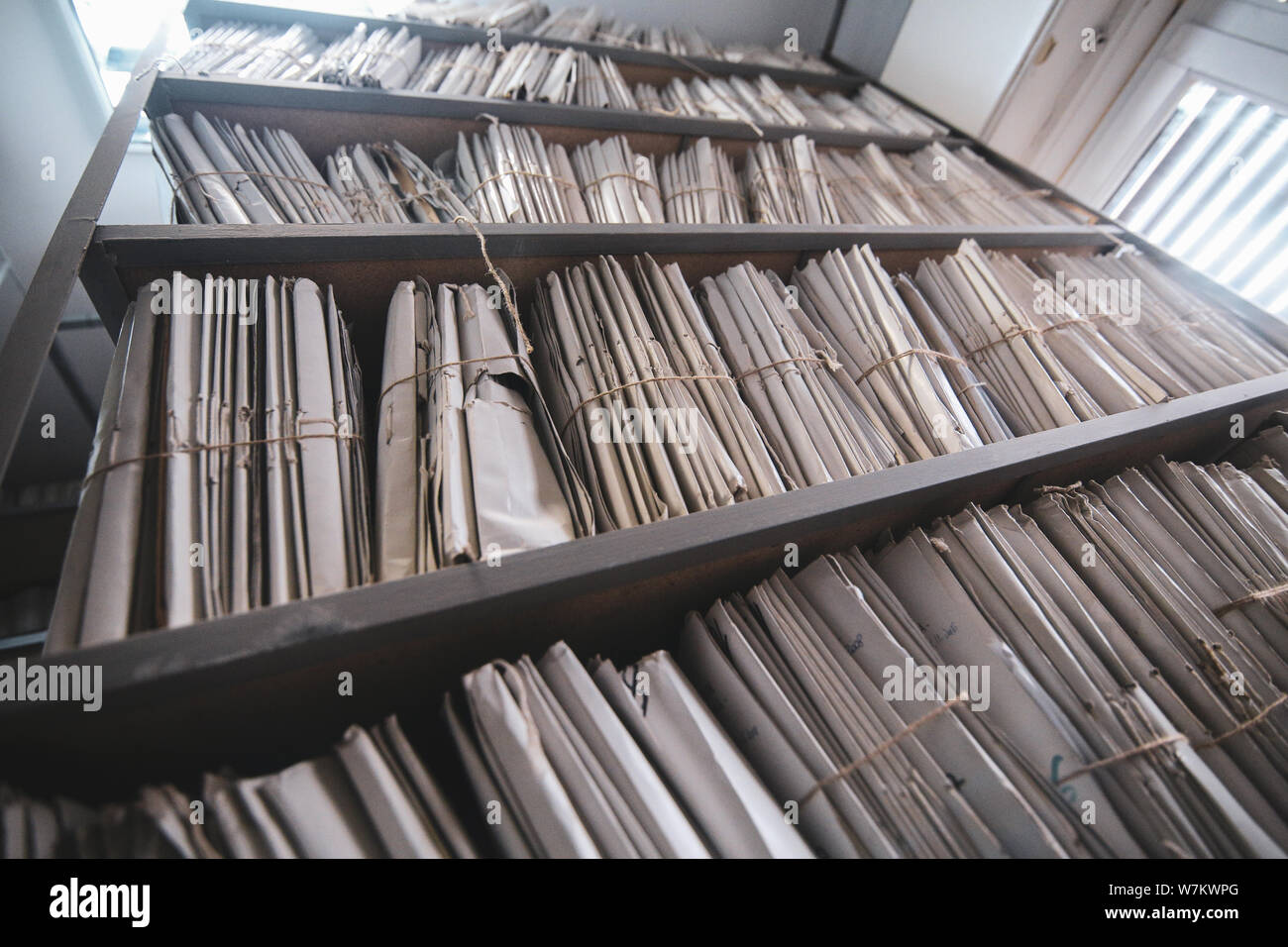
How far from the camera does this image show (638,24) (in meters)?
2.71

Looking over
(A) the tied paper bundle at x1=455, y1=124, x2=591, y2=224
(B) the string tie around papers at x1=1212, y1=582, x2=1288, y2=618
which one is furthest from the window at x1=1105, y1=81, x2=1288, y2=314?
(A) the tied paper bundle at x1=455, y1=124, x2=591, y2=224

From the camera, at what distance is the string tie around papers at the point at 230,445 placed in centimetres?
79

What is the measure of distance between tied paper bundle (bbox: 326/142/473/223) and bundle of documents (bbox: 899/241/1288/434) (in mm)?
1234

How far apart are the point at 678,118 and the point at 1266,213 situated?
248cm

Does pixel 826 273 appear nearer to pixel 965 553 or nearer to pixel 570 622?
pixel 965 553

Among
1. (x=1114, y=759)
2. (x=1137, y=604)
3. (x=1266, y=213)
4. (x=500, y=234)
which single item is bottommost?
(x=1114, y=759)

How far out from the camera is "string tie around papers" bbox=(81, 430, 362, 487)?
2.60 ft

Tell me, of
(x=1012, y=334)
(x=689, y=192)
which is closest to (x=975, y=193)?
(x=1012, y=334)

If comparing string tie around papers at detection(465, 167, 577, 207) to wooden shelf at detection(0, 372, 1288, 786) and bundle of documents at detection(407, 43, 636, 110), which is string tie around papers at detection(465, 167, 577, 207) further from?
wooden shelf at detection(0, 372, 1288, 786)

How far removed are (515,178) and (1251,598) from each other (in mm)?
1844

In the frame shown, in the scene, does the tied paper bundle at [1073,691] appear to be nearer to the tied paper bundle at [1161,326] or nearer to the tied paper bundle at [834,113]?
the tied paper bundle at [1161,326]

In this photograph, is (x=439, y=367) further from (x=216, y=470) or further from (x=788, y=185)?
(x=788, y=185)

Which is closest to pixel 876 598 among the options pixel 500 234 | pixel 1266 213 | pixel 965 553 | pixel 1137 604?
pixel 965 553

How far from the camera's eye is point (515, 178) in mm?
1577
